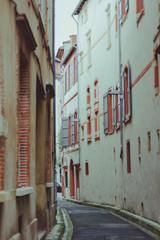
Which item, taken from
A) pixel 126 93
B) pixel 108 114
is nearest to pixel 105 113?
pixel 108 114

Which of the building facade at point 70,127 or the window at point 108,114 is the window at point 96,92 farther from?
the building facade at point 70,127

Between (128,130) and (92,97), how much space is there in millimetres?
11131

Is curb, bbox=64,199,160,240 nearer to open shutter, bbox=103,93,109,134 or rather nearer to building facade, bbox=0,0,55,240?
building facade, bbox=0,0,55,240

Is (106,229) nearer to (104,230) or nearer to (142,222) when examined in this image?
(104,230)

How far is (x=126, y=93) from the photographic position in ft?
67.9

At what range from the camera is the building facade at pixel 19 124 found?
6.72m

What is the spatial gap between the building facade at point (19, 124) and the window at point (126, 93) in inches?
269

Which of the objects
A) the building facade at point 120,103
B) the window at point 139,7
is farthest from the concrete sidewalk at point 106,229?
the window at point 139,7

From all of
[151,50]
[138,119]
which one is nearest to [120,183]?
[138,119]

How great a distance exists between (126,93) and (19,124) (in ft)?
37.8

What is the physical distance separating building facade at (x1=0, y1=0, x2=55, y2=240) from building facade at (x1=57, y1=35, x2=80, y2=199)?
22.5 m

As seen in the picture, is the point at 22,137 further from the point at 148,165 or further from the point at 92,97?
the point at 92,97

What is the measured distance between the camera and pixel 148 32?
15875 millimetres

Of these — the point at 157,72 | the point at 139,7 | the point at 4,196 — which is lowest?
the point at 4,196
